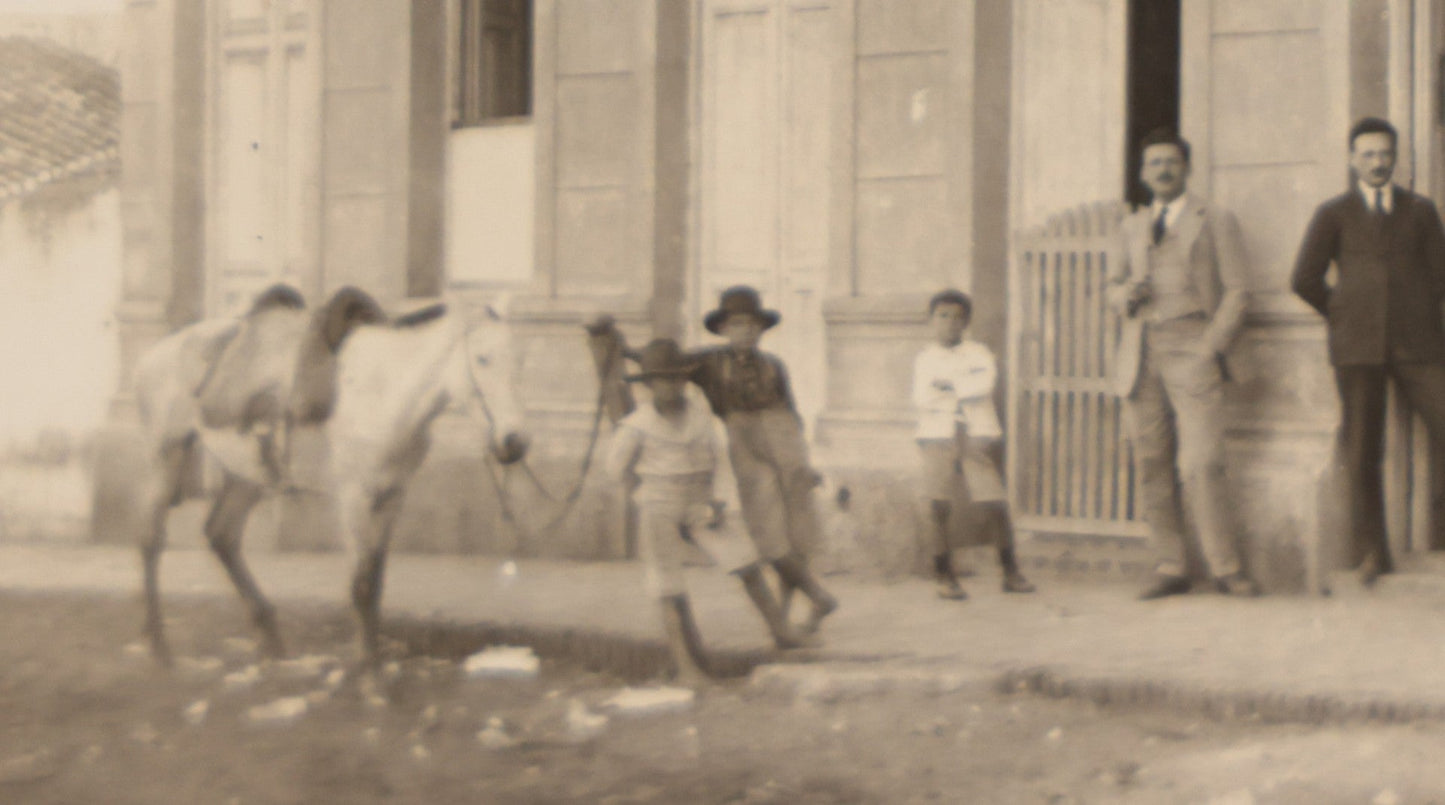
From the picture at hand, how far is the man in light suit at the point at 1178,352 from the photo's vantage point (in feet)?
29.7

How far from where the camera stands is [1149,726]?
647 centimetres

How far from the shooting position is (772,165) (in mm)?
11336

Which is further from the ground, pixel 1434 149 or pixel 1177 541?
pixel 1434 149

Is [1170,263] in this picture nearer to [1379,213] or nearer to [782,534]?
[1379,213]

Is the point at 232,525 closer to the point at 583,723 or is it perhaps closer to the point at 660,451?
the point at 660,451

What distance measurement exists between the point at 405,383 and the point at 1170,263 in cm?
408

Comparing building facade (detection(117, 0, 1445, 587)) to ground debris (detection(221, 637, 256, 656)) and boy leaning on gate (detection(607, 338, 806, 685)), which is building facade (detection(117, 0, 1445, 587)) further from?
boy leaning on gate (detection(607, 338, 806, 685))

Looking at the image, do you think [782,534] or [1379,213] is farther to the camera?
[1379,213]

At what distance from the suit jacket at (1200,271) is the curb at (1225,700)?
274 centimetres

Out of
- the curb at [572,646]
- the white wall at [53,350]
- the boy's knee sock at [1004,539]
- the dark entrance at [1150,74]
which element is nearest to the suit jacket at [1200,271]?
the boy's knee sock at [1004,539]

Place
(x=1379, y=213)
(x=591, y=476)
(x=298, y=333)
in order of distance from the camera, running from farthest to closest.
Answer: (x=591, y=476), (x=1379, y=213), (x=298, y=333)

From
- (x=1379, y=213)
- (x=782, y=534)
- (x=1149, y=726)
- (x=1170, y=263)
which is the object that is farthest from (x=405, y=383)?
(x=1379, y=213)

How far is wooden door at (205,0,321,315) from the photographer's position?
1318cm

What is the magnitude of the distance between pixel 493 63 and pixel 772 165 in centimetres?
262
